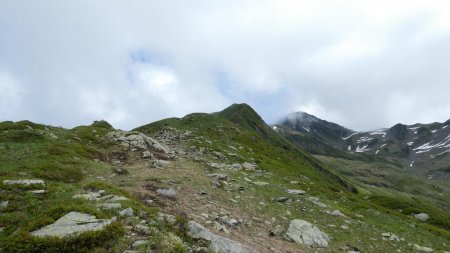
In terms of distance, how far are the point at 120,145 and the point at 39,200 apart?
95.9 ft

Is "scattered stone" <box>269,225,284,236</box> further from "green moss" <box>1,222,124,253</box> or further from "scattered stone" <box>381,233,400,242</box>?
"green moss" <box>1,222,124,253</box>

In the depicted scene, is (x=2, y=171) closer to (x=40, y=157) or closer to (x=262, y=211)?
(x=40, y=157)

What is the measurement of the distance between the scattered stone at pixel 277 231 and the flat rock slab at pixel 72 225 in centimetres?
1123

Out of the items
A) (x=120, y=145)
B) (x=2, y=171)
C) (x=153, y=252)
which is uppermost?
(x=120, y=145)

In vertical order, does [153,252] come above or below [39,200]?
below

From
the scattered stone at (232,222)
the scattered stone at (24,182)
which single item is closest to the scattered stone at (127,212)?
the scattered stone at (24,182)

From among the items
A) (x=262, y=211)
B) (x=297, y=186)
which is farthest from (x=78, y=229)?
(x=297, y=186)

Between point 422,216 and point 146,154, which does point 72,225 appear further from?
point 422,216

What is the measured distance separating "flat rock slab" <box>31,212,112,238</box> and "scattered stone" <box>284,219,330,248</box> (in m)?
12.4

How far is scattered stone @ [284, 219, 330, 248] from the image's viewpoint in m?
22.3

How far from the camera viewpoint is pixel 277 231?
23203 mm

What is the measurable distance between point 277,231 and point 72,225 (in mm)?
13311

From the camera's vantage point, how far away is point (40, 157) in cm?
3216

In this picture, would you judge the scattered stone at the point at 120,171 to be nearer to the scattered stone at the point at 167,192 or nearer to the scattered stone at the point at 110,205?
the scattered stone at the point at 167,192
